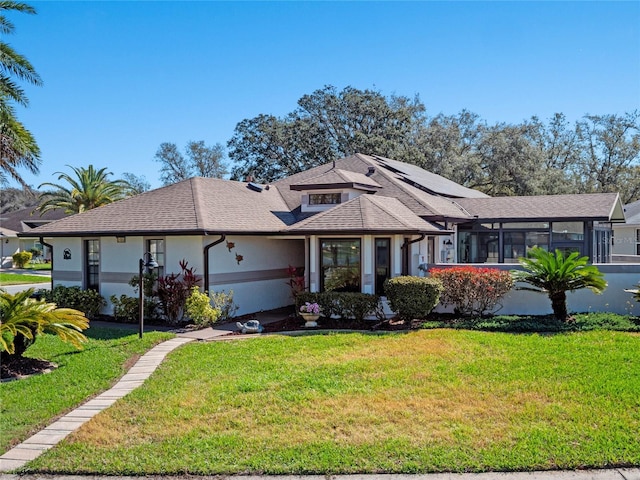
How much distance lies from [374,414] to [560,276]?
7192mm

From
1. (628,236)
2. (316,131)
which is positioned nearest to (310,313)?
(628,236)

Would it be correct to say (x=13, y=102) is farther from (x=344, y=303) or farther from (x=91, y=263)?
(x=344, y=303)

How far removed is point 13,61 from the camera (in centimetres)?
1363

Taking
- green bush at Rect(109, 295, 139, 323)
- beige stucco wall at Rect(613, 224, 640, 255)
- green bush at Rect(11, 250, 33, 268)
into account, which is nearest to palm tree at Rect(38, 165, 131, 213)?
green bush at Rect(11, 250, 33, 268)

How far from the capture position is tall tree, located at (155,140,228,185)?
197 ft

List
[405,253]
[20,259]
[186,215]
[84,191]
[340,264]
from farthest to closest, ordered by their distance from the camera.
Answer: [20,259] → [84,191] → [186,215] → [405,253] → [340,264]

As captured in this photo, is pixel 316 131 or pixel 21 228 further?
pixel 21 228

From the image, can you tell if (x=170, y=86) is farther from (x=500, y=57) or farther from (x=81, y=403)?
(x=81, y=403)

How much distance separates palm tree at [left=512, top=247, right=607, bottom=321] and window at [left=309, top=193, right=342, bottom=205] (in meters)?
6.55

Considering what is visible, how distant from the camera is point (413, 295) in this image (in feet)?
40.8

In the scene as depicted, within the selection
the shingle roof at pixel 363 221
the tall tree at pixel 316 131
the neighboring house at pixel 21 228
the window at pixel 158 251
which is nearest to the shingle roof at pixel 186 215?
the window at pixel 158 251

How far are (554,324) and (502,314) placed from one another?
2.17m

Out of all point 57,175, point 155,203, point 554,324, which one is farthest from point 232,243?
point 57,175

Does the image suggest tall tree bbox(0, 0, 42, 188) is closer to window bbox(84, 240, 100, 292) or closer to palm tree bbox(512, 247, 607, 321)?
window bbox(84, 240, 100, 292)
